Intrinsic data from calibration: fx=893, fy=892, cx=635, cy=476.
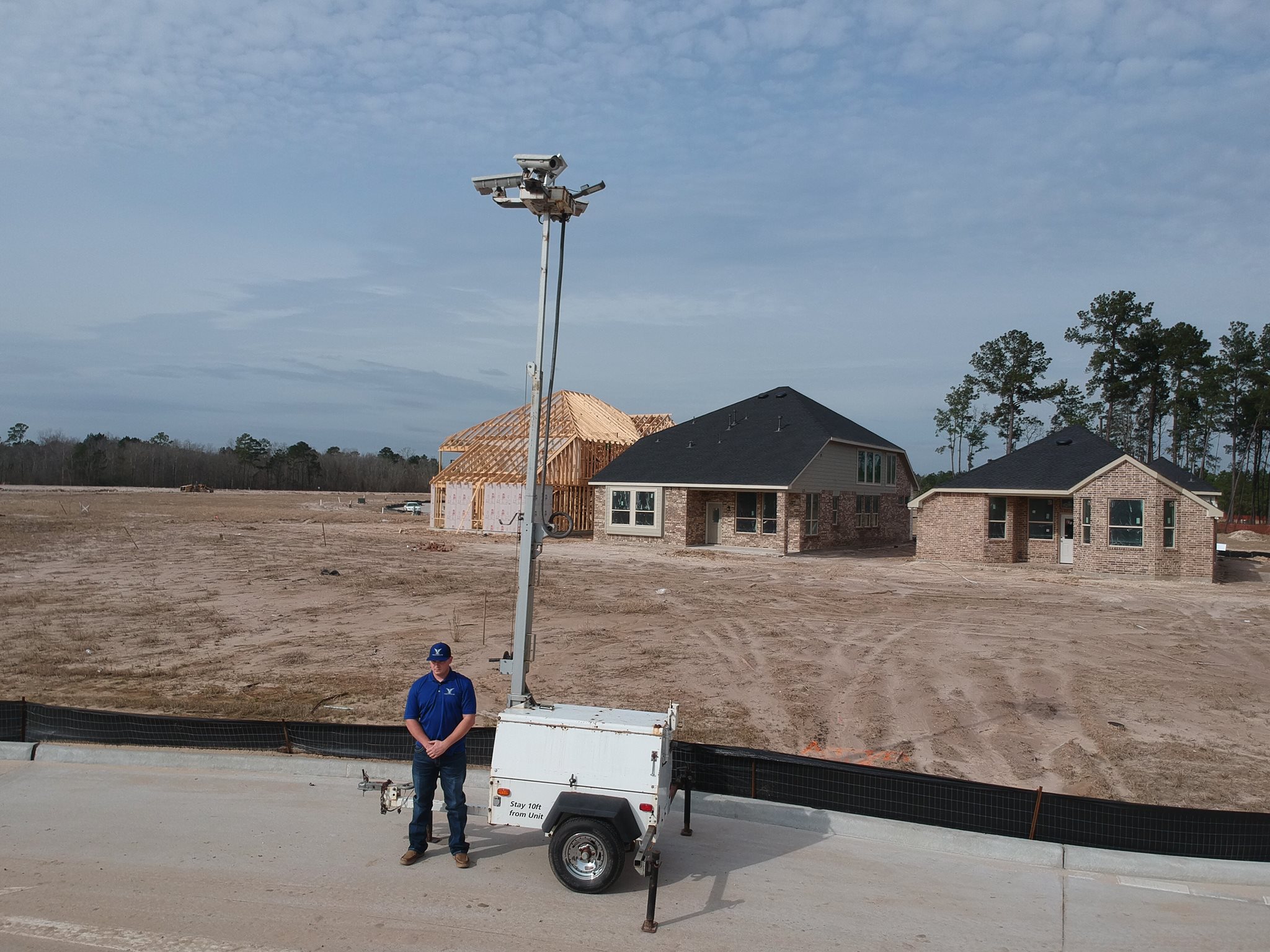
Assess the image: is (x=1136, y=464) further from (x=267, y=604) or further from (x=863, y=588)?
(x=267, y=604)

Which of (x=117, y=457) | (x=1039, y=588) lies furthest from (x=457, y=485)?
(x=117, y=457)

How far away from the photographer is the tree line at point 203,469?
115m

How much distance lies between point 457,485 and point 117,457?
9543 cm

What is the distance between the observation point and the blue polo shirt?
6.32 m

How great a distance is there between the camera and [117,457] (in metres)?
117

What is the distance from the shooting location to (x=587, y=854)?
586cm

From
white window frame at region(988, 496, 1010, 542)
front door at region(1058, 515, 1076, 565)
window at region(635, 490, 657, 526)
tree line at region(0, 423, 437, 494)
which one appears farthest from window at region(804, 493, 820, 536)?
tree line at region(0, 423, 437, 494)

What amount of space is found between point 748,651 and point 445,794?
360 inches

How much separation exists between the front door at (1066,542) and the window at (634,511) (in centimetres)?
1449

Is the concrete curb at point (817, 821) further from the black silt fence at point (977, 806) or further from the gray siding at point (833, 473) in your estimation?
the gray siding at point (833, 473)

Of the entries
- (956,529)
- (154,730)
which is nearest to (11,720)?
(154,730)

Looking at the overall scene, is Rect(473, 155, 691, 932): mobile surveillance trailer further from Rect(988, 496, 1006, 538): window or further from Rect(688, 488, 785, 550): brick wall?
Rect(688, 488, 785, 550): brick wall

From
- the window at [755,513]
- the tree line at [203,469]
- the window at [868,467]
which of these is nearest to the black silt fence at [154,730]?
the window at [755,513]

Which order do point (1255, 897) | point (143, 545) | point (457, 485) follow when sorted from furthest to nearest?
point (457, 485) → point (143, 545) → point (1255, 897)
